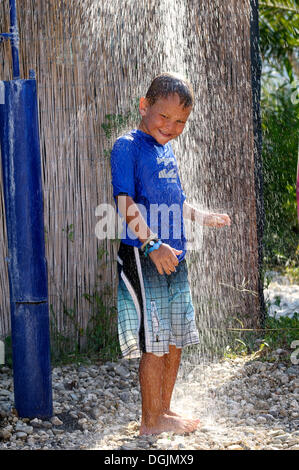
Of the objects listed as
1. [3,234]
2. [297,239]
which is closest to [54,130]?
[3,234]

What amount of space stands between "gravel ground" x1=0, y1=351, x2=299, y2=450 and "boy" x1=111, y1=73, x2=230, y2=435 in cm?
19

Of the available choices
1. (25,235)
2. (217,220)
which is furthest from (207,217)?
(25,235)

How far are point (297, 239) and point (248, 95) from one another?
240 cm

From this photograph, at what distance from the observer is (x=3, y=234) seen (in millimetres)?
4152

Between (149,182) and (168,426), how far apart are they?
39.7 inches

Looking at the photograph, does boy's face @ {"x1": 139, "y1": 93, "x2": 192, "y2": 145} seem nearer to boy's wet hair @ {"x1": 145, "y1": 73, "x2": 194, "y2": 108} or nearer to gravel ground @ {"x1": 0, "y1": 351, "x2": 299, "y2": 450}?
boy's wet hair @ {"x1": 145, "y1": 73, "x2": 194, "y2": 108}

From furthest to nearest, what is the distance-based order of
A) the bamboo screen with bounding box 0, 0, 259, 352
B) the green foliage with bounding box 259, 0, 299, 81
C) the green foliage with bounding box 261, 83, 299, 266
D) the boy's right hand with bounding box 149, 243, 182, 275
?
the green foliage with bounding box 259, 0, 299, 81
the green foliage with bounding box 261, 83, 299, 266
the bamboo screen with bounding box 0, 0, 259, 352
the boy's right hand with bounding box 149, 243, 182, 275

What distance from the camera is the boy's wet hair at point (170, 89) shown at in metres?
2.98

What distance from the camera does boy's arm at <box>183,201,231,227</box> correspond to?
10.6 feet

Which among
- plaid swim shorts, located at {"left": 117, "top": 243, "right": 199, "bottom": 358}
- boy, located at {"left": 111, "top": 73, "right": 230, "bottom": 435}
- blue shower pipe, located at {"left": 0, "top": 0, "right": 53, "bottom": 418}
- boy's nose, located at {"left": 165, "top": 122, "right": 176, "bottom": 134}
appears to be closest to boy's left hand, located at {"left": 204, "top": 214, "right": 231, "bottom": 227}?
boy, located at {"left": 111, "top": 73, "right": 230, "bottom": 435}

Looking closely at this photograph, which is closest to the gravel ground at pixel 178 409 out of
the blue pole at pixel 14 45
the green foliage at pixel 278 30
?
the blue pole at pixel 14 45

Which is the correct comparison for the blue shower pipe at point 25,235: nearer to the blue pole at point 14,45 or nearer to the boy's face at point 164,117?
the blue pole at point 14,45

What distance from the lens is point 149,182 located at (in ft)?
9.90
